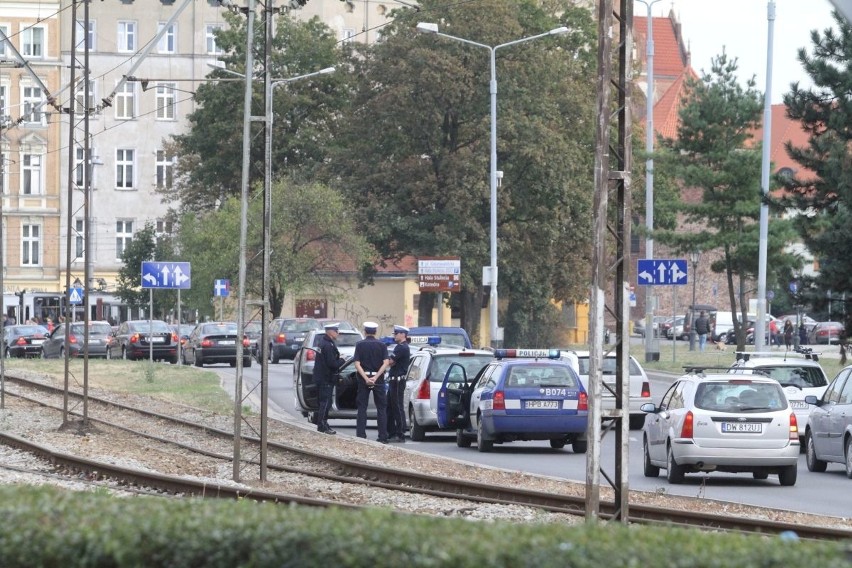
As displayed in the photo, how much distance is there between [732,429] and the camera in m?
21.5

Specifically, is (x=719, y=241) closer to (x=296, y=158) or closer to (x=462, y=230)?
(x=462, y=230)

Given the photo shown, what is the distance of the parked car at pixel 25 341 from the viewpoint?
66.4 meters

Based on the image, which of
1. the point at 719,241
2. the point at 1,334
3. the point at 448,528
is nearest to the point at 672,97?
the point at 719,241

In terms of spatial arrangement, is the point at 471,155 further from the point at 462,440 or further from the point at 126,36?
the point at 126,36

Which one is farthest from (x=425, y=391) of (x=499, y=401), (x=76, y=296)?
(x=76, y=296)

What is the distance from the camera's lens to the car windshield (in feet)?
71.2

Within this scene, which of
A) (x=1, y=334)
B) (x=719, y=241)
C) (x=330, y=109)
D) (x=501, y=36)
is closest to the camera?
(x=1, y=334)

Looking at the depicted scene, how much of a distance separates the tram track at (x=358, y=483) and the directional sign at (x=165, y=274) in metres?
19.2

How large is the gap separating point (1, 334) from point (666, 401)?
1718 cm

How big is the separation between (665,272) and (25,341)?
3157 cm

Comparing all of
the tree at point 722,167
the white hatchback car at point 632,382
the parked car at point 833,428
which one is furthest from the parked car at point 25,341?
the parked car at point 833,428

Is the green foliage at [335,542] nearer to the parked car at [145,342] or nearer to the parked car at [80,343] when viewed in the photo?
the parked car at [145,342]

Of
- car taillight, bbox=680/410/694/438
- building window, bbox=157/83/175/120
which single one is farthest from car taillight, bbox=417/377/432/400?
building window, bbox=157/83/175/120

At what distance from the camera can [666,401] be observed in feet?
76.4
